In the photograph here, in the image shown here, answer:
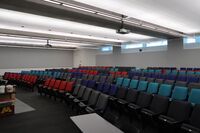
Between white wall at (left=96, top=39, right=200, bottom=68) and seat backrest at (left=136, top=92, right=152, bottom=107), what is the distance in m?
8.88

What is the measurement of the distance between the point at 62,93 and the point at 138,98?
311 cm

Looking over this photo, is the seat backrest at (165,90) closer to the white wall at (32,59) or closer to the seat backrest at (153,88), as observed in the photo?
the seat backrest at (153,88)

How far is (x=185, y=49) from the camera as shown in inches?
436

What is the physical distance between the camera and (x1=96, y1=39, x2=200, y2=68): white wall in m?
10.8

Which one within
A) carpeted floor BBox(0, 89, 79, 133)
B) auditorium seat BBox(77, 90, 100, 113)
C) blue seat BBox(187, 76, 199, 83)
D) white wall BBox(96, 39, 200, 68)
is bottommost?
carpeted floor BBox(0, 89, 79, 133)

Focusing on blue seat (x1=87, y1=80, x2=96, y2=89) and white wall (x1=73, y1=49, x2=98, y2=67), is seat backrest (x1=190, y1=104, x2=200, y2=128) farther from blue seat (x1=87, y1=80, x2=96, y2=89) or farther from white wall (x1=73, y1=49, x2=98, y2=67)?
white wall (x1=73, y1=49, x2=98, y2=67)

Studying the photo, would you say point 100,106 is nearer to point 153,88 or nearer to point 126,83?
point 153,88

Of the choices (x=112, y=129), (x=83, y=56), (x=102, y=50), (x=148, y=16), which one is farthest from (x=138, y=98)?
(x=83, y=56)

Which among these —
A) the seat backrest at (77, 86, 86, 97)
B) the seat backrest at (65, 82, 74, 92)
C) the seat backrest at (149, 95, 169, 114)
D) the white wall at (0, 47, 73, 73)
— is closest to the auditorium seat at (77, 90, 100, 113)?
the seat backrest at (77, 86, 86, 97)

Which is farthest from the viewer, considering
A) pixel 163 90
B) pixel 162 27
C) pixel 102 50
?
pixel 102 50

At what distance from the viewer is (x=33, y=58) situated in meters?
18.7

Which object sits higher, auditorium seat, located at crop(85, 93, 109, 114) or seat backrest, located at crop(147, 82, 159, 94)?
seat backrest, located at crop(147, 82, 159, 94)

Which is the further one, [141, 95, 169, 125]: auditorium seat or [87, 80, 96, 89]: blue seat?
[87, 80, 96, 89]: blue seat

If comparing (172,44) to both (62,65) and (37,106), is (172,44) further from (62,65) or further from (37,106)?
(62,65)
